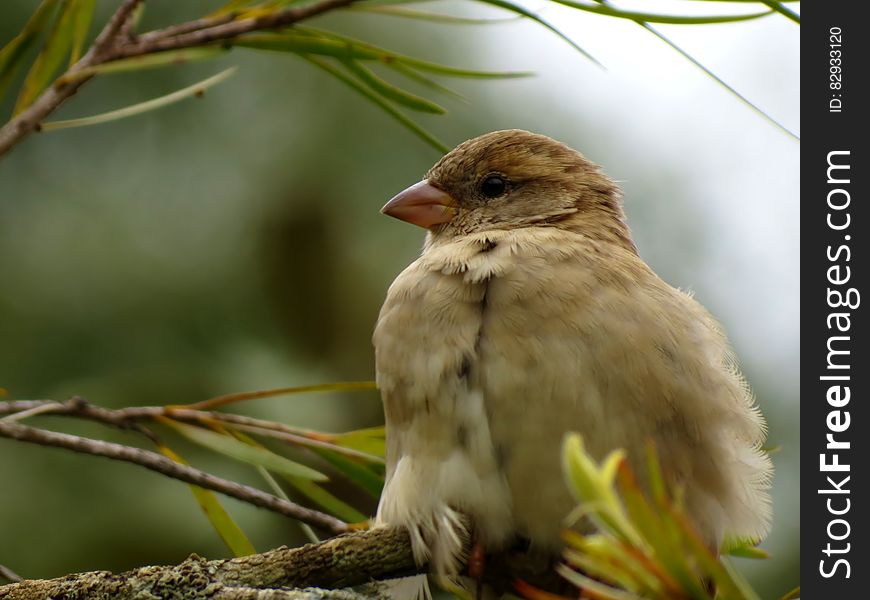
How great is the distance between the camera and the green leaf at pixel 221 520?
8.01 feet

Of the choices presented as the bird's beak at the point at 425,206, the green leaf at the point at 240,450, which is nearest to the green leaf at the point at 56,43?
the green leaf at the point at 240,450

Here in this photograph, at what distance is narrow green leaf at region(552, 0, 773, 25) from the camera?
2000 mm

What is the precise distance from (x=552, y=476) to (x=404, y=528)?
364 mm

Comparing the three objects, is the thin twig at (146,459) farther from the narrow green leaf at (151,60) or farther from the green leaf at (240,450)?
the narrow green leaf at (151,60)

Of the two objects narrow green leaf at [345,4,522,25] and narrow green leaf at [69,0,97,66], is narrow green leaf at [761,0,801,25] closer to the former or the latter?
narrow green leaf at [345,4,522,25]

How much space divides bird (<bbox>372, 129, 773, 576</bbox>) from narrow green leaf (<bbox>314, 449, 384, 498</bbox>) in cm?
4

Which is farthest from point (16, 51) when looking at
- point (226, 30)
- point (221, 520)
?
point (221, 520)

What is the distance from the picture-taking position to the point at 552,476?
8.57 feet

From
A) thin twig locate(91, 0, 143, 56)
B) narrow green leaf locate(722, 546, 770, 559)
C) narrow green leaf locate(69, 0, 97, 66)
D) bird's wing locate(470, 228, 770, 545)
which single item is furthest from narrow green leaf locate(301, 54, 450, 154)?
narrow green leaf locate(722, 546, 770, 559)

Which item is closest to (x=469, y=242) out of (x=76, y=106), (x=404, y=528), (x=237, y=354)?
(x=404, y=528)

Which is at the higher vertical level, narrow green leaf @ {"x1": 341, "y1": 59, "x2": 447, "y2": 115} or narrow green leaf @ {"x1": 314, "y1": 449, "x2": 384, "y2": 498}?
narrow green leaf @ {"x1": 341, "y1": 59, "x2": 447, "y2": 115}

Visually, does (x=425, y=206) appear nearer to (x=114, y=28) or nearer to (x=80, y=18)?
(x=80, y=18)

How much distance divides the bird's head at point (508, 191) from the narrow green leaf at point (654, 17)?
143 centimetres

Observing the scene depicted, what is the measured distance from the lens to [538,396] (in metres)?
2.61
